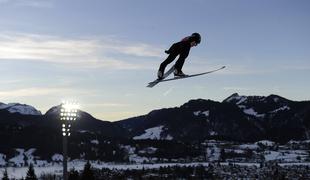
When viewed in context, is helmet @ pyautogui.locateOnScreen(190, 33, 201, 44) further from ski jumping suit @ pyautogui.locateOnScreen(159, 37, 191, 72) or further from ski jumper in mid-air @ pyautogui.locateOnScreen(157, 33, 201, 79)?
ski jumping suit @ pyautogui.locateOnScreen(159, 37, 191, 72)

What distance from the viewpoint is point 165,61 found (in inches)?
1021

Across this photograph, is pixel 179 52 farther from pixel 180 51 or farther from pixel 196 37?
pixel 196 37

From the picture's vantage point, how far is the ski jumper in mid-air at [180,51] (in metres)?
23.8

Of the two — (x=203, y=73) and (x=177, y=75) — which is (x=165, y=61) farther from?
(x=203, y=73)

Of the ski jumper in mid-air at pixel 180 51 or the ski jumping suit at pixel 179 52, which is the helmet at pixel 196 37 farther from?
Result: the ski jumping suit at pixel 179 52

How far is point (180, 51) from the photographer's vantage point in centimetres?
A: 2488

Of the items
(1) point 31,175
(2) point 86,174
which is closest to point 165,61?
(2) point 86,174

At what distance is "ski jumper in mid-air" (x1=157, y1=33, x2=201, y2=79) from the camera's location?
78.1 feet

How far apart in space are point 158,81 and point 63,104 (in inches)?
1127

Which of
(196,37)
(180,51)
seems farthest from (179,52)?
(196,37)

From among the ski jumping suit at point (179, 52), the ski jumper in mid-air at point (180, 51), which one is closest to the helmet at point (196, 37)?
the ski jumper in mid-air at point (180, 51)

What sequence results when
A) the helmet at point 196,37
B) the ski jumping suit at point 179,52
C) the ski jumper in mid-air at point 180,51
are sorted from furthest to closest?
the ski jumping suit at point 179,52, the ski jumper in mid-air at point 180,51, the helmet at point 196,37

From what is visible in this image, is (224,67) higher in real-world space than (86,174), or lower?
higher

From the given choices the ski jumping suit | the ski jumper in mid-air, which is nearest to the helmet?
the ski jumper in mid-air
